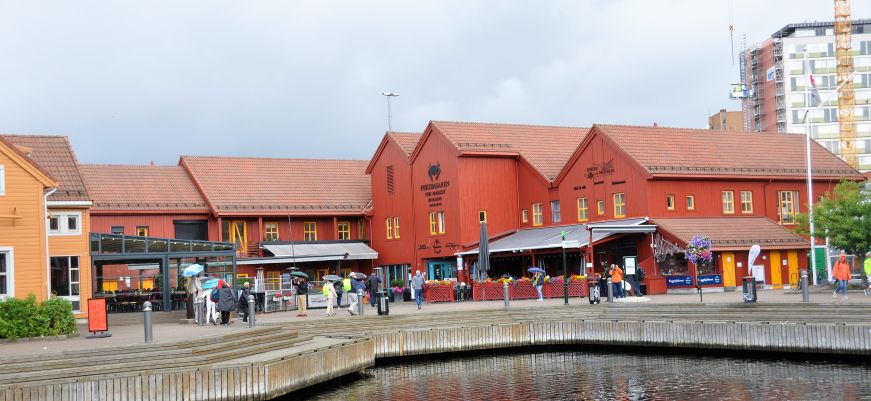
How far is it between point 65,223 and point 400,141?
82.3 feet

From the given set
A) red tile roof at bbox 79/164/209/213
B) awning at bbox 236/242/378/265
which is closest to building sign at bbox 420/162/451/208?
awning at bbox 236/242/378/265

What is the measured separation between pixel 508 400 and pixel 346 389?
15.4 feet

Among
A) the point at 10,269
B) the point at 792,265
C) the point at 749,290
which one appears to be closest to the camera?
the point at 10,269

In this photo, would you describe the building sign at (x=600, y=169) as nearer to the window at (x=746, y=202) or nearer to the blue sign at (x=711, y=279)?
the window at (x=746, y=202)

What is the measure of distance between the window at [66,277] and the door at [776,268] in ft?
95.0

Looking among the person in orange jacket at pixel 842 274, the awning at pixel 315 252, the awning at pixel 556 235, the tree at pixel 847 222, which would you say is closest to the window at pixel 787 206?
the awning at pixel 556 235

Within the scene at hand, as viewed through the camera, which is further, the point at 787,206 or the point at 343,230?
the point at 343,230

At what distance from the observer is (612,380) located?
26.1m

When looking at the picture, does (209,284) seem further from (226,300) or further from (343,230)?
(343,230)

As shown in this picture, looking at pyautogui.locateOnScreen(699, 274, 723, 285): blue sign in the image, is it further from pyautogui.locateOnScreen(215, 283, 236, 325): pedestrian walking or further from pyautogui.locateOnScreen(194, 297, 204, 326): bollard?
pyautogui.locateOnScreen(194, 297, 204, 326): bollard

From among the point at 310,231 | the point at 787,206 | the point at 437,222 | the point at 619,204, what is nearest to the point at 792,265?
the point at 787,206

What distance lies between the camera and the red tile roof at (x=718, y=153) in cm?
4859

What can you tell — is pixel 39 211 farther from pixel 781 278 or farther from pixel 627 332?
pixel 781 278

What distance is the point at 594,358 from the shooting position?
Answer: 103 ft
